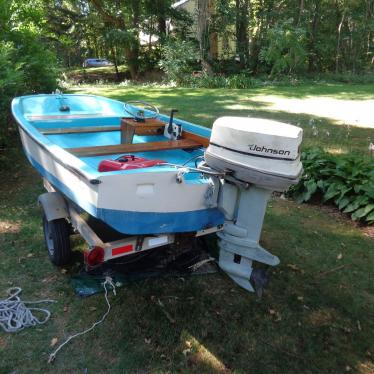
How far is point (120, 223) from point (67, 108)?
140 inches

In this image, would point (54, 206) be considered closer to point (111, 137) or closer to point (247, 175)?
point (111, 137)

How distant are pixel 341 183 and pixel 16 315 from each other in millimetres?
3754

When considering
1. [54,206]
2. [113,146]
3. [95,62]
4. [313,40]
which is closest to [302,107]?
[113,146]

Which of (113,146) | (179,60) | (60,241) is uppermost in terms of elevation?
(113,146)

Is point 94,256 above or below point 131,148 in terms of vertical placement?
below

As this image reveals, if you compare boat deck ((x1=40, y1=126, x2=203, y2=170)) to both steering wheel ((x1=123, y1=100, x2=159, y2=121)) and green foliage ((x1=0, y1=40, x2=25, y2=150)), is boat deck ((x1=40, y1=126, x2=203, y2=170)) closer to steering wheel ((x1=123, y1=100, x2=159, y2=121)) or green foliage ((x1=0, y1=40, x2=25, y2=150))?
steering wheel ((x1=123, y1=100, x2=159, y2=121))

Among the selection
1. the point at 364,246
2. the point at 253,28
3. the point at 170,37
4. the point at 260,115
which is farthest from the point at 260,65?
the point at 364,246

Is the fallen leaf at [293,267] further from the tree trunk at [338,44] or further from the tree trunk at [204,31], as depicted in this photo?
the tree trunk at [338,44]

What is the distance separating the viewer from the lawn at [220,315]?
8.30 ft

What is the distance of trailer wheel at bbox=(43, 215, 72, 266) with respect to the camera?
3.32 metres

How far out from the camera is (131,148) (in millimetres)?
3787

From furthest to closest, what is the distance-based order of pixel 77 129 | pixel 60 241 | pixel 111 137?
pixel 111 137, pixel 77 129, pixel 60 241

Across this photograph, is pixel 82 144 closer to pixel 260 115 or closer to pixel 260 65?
pixel 260 115

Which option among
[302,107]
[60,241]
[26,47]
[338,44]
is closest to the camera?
[60,241]
